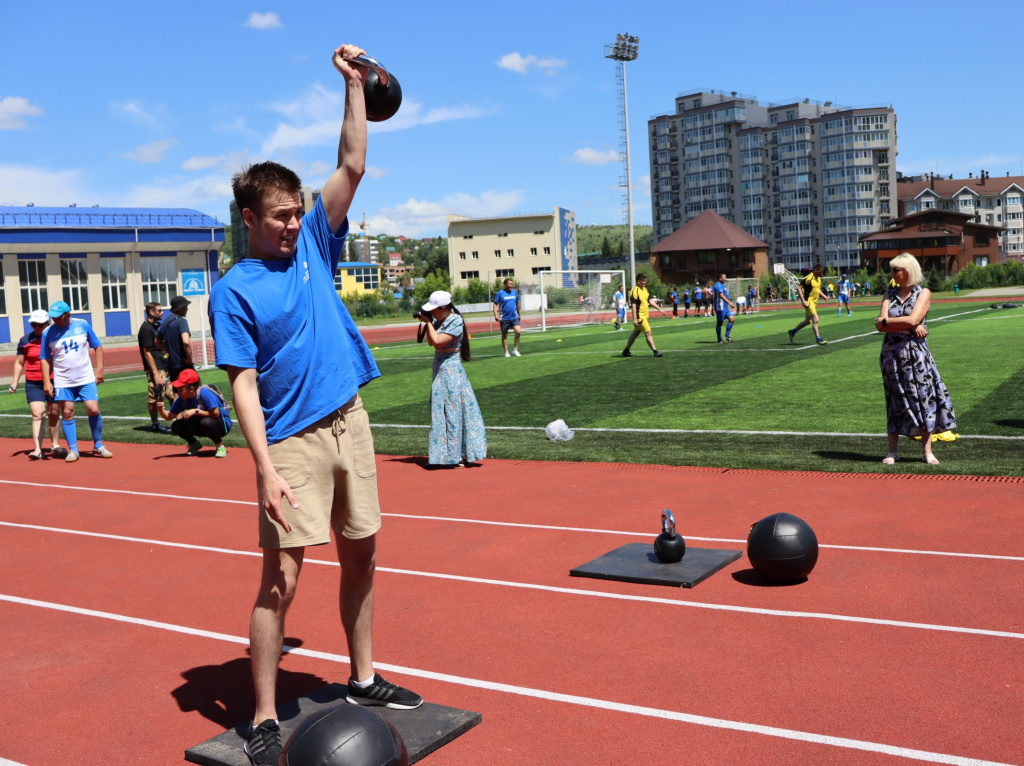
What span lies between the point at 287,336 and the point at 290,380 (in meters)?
0.18

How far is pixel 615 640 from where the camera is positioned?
522 cm

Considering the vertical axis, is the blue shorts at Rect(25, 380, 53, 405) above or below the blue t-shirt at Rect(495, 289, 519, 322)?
below

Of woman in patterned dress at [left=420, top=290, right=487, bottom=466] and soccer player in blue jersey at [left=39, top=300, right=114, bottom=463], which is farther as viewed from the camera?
soccer player in blue jersey at [left=39, top=300, right=114, bottom=463]

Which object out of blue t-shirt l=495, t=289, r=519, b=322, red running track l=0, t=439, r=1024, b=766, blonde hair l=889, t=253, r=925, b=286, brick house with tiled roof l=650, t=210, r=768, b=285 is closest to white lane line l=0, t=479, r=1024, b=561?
red running track l=0, t=439, r=1024, b=766

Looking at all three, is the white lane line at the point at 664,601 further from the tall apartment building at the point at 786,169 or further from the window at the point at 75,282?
the tall apartment building at the point at 786,169

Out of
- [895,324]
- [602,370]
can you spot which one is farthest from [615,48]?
[895,324]

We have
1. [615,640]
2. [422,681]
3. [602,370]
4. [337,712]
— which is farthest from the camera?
[602,370]

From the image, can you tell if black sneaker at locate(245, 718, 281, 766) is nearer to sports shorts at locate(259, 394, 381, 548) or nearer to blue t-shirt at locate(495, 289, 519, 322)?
sports shorts at locate(259, 394, 381, 548)

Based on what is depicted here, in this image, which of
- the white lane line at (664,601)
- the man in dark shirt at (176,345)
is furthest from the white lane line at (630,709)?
the man in dark shirt at (176,345)

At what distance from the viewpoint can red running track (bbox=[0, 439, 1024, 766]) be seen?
4.07m

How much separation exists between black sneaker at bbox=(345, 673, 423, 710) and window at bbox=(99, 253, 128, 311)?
194ft

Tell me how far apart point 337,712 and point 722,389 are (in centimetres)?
1487

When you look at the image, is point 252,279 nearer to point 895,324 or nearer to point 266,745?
point 266,745

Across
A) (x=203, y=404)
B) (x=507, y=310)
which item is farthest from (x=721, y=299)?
(x=203, y=404)
